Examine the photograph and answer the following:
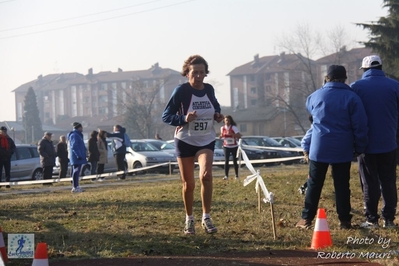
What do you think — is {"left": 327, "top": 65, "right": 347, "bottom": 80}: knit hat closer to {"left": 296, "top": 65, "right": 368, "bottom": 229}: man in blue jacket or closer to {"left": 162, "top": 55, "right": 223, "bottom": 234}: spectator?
{"left": 296, "top": 65, "right": 368, "bottom": 229}: man in blue jacket

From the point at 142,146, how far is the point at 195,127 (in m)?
24.2

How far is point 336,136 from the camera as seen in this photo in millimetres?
8773

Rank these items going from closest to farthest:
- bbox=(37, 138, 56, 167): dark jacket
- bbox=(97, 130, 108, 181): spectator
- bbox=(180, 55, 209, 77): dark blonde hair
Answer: bbox=(180, 55, 209, 77): dark blonde hair, bbox=(37, 138, 56, 167): dark jacket, bbox=(97, 130, 108, 181): spectator

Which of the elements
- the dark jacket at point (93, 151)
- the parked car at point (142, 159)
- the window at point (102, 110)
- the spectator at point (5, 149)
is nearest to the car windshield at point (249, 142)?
the parked car at point (142, 159)

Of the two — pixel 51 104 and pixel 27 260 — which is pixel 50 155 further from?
pixel 51 104

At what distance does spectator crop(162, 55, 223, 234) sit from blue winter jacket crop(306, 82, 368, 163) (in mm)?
1171

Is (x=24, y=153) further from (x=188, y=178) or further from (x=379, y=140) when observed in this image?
(x=379, y=140)

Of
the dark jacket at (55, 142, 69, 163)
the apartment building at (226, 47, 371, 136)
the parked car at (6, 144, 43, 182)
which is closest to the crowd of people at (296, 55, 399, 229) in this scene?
the dark jacket at (55, 142, 69, 163)

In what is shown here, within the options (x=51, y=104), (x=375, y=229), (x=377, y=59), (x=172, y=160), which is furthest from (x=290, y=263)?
(x=51, y=104)

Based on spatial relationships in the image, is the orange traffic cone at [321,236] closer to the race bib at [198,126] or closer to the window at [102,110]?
the race bib at [198,126]

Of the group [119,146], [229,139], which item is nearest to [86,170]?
[119,146]

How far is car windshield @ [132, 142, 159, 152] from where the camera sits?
32594 mm

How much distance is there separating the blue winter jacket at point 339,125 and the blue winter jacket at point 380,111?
0.98ft

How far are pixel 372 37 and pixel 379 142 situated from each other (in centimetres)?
2706
